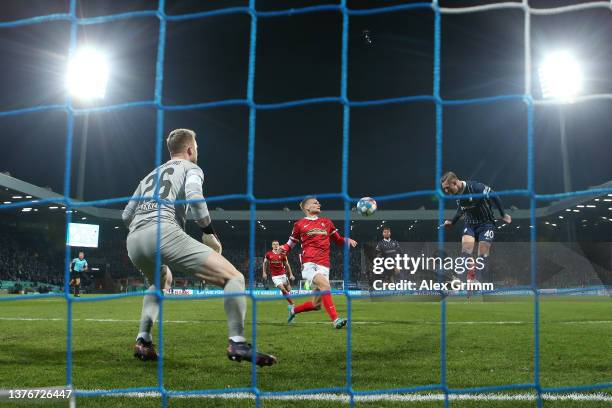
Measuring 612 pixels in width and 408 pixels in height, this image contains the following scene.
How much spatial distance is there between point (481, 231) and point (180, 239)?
7158 millimetres

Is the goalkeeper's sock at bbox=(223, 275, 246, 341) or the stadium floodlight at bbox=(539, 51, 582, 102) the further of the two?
the stadium floodlight at bbox=(539, 51, 582, 102)

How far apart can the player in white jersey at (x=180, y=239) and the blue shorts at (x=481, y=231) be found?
6559mm

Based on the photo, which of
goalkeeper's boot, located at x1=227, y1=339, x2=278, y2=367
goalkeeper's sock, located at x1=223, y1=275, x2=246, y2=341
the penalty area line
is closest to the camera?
the penalty area line

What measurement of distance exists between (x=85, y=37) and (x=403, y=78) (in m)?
16.9

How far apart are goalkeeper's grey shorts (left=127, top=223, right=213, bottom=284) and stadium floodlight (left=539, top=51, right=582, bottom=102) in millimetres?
24241

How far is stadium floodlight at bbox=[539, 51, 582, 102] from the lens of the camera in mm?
25000

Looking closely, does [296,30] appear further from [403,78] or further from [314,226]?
[314,226]

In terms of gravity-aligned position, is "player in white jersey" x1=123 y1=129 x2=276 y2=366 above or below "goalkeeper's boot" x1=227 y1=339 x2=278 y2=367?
above

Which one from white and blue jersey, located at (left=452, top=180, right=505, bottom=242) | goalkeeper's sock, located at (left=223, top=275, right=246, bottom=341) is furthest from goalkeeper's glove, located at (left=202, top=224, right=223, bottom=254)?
white and blue jersey, located at (left=452, top=180, right=505, bottom=242)

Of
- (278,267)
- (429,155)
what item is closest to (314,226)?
(278,267)

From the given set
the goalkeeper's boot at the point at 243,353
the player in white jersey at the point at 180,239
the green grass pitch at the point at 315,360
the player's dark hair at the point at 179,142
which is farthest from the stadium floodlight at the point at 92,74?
the goalkeeper's boot at the point at 243,353

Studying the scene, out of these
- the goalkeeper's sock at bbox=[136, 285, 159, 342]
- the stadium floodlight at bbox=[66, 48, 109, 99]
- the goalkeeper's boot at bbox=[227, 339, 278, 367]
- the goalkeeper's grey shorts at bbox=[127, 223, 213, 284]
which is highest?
the stadium floodlight at bbox=[66, 48, 109, 99]

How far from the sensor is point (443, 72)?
104ft

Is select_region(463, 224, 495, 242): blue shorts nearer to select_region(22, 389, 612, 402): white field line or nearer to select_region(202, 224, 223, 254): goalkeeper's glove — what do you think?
select_region(22, 389, 612, 402): white field line
